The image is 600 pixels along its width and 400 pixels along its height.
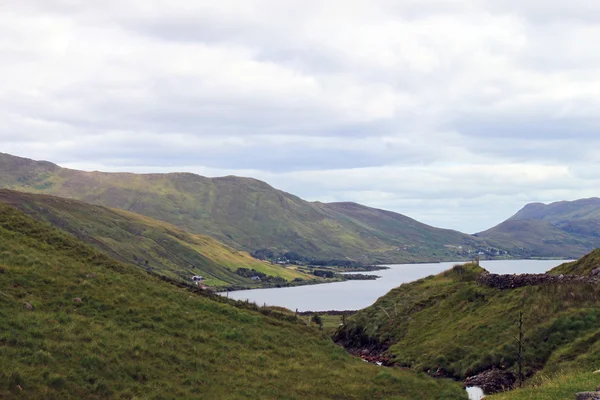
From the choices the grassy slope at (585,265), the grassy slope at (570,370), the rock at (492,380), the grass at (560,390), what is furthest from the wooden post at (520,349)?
the grassy slope at (585,265)

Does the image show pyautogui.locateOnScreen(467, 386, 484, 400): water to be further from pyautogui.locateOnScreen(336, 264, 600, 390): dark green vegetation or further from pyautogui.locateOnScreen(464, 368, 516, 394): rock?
pyautogui.locateOnScreen(336, 264, 600, 390): dark green vegetation

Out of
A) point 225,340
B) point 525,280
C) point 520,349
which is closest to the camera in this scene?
point 225,340

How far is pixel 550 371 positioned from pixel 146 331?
2970cm

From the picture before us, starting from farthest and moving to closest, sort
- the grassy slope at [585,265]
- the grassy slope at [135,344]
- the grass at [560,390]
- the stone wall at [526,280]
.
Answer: the grassy slope at [585,265], the stone wall at [526,280], the grassy slope at [135,344], the grass at [560,390]

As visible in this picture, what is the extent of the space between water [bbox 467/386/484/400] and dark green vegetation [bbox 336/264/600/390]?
11.9 feet

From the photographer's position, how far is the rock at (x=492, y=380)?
147ft

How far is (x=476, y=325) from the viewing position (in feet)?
189

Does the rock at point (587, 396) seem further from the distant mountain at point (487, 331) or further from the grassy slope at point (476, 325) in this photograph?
the grassy slope at point (476, 325)

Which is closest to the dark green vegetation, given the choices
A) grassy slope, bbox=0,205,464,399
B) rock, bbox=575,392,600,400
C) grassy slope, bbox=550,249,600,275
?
grassy slope, bbox=0,205,464,399

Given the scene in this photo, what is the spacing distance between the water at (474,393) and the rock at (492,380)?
40cm

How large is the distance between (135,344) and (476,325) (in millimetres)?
36782

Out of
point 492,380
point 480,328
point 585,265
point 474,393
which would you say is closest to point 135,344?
point 474,393

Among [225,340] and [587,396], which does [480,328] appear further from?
[587,396]

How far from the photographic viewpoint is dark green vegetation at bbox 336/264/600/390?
151ft
